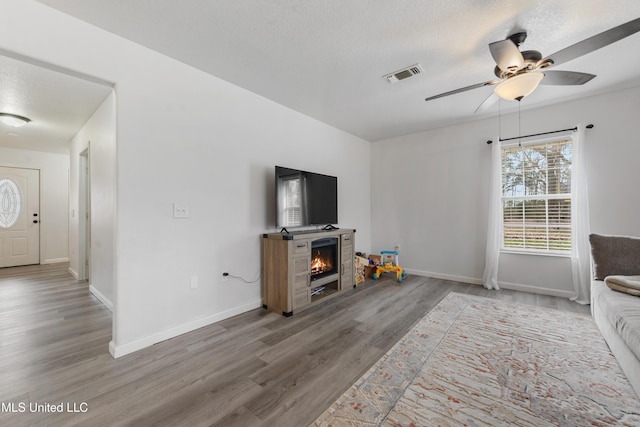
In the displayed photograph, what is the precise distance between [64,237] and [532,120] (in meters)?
A: 9.50

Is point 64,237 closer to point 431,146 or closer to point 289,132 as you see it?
point 289,132

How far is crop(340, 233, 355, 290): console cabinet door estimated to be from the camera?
12.5 ft

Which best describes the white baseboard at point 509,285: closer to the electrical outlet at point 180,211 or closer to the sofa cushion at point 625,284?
the sofa cushion at point 625,284

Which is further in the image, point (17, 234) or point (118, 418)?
point (17, 234)

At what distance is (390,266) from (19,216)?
25.5 ft

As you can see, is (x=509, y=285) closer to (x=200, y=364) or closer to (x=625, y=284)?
(x=625, y=284)

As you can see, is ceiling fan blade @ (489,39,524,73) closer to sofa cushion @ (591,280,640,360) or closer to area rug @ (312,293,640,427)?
sofa cushion @ (591,280,640,360)

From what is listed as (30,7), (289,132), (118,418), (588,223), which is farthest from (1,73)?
(588,223)

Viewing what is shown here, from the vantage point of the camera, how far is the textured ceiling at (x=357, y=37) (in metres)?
1.88

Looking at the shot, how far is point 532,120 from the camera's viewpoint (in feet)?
12.5

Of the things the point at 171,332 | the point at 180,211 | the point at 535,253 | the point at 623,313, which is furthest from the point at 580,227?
the point at 171,332

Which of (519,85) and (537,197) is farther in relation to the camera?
(537,197)

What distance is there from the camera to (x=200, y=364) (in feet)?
6.64

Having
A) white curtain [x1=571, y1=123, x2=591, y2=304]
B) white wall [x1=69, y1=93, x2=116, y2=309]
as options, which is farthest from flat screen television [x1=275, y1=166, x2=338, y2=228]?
white curtain [x1=571, y1=123, x2=591, y2=304]
